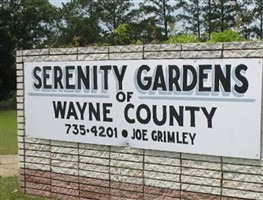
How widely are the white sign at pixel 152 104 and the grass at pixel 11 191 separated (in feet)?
2.74

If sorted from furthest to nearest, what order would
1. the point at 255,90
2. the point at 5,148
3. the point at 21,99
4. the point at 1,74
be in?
the point at 1,74
the point at 5,148
the point at 21,99
the point at 255,90

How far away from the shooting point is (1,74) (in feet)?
146

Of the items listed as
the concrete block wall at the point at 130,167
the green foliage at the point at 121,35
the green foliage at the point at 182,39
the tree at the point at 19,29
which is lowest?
the concrete block wall at the point at 130,167

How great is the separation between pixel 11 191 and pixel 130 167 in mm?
2187

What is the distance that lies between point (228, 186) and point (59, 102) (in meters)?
2.40

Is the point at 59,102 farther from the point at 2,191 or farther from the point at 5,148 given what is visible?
the point at 5,148

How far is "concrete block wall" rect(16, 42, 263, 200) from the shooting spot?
5.16 meters

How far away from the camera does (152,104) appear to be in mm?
5680

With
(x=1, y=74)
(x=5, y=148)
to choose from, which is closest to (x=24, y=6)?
(x=1, y=74)

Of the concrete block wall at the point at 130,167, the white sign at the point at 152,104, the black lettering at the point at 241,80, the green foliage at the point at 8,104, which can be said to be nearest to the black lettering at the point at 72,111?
the white sign at the point at 152,104

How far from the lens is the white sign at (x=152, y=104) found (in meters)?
5.07

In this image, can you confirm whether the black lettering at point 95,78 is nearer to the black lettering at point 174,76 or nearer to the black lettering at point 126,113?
the black lettering at point 126,113

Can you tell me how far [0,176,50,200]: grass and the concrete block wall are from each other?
0.33 ft

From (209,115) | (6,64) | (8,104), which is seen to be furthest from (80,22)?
(209,115)
